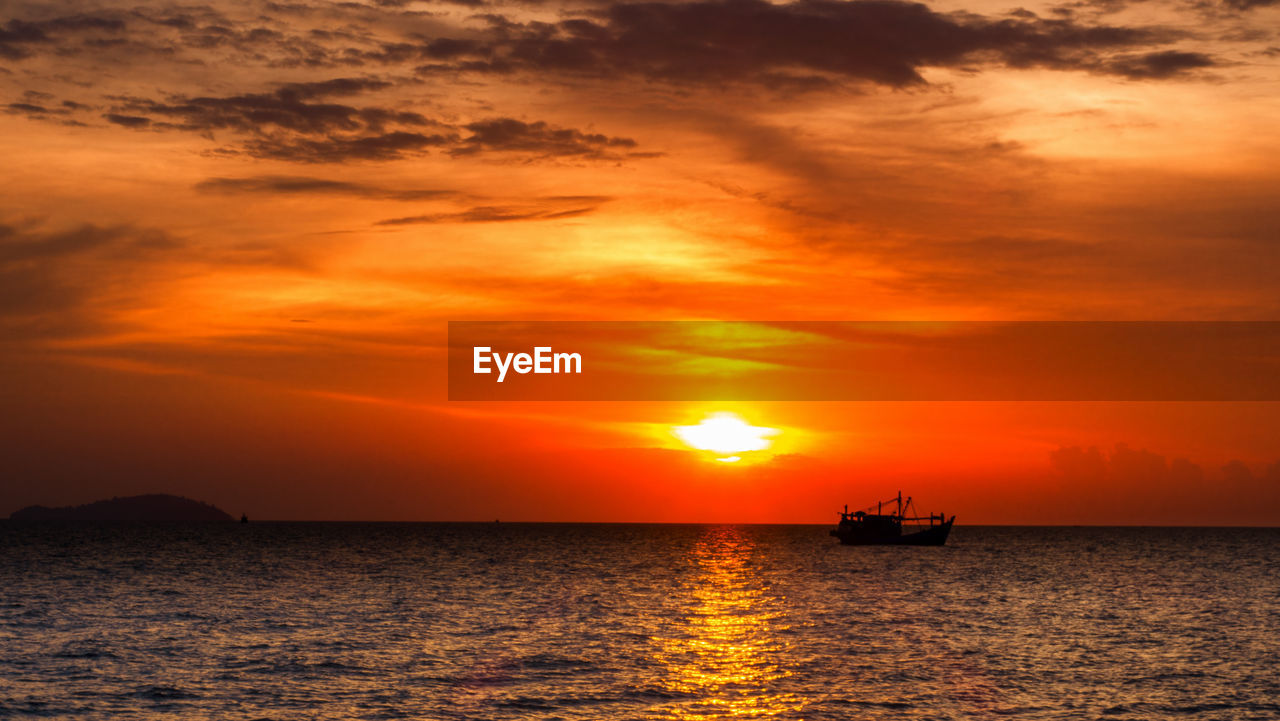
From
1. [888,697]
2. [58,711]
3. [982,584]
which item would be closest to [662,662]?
[888,697]

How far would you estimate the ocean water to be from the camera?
42125mm

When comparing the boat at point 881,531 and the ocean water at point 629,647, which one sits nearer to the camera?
the ocean water at point 629,647

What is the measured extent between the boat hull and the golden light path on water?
9038 centimetres

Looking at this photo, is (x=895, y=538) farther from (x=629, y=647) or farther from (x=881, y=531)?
(x=629, y=647)

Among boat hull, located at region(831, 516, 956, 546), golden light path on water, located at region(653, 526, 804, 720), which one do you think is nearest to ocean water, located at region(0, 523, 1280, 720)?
golden light path on water, located at region(653, 526, 804, 720)

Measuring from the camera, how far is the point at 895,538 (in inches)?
7219

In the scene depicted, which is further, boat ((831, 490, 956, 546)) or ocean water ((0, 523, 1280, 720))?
boat ((831, 490, 956, 546))

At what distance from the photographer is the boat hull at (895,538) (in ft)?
599

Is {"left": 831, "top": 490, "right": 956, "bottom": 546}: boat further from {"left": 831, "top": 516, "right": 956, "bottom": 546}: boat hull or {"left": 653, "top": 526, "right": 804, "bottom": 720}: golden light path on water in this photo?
{"left": 653, "top": 526, "right": 804, "bottom": 720}: golden light path on water

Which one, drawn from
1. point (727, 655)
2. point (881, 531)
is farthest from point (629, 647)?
point (881, 531)

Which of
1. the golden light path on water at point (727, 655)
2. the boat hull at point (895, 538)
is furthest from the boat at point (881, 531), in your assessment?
the golden light path on water at point (727, 655)

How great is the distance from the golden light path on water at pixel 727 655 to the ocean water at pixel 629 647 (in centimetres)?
22

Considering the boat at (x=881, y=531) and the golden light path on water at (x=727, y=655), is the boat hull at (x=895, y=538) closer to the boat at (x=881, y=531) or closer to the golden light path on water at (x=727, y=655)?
the boat at (x=881, y=531)

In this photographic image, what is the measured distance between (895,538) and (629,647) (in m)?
133
